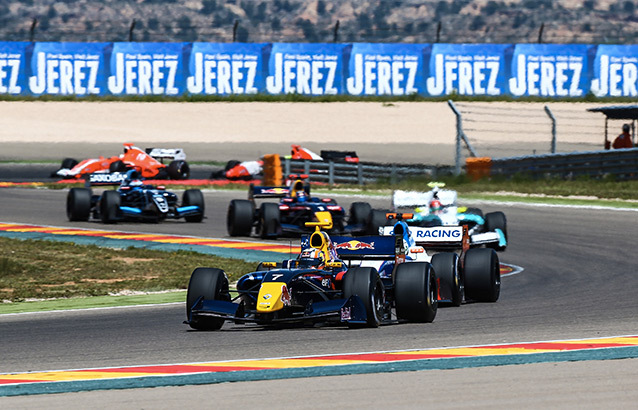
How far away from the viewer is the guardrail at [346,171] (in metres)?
33.3

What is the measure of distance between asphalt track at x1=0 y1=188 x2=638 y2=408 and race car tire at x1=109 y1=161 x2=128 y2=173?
14.6m

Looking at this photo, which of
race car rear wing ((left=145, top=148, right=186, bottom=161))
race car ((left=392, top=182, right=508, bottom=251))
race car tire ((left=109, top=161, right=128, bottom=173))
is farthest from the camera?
race car rear wing ((left=145, top=148, right=186, bottom=161))

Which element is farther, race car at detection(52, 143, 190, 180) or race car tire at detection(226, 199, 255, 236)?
race car at detection(52, 143, 190, 180)

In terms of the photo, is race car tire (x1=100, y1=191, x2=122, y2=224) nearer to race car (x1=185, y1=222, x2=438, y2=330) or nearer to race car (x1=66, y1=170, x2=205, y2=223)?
race car (x1=66, y1=170, x2=205, y2=223)

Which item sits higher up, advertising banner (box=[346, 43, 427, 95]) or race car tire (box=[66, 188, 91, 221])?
advertising banner (box=[346, 43, 427, 95])

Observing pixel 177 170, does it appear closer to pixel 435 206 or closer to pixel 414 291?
pixel 435 206

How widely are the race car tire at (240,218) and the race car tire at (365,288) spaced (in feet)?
35.7

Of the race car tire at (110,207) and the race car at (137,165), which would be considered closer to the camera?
the race car tire at (110,207)

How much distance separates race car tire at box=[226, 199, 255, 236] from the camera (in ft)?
72.7

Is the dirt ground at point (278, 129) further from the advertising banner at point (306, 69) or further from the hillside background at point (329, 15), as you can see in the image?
the hillside background at point (329, 15)

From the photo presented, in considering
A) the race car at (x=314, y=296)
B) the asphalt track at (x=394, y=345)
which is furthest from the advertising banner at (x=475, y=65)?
the race car at (x=314, y=296)

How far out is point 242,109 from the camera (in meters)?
48.9

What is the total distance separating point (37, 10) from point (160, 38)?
1496 cm

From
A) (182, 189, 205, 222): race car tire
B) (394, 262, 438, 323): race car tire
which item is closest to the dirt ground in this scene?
(182, 189, 205, 222): race car tire
